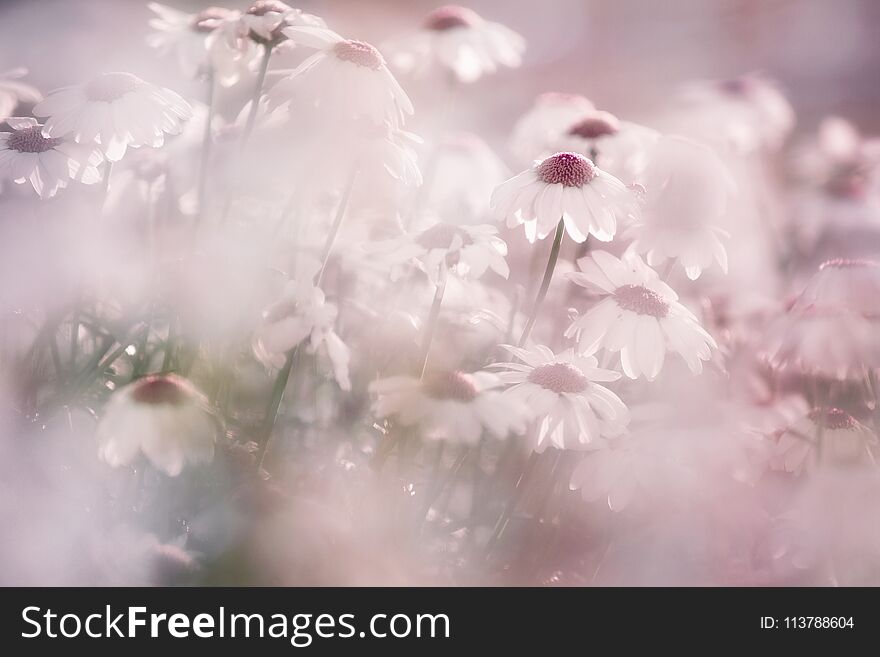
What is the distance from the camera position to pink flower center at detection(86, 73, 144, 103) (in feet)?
2.19

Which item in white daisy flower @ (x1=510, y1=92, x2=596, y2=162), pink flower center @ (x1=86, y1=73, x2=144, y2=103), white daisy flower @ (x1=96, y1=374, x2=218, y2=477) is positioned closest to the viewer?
white daisy flower @ (x1=96, y1=374, x2=218, y2=477)

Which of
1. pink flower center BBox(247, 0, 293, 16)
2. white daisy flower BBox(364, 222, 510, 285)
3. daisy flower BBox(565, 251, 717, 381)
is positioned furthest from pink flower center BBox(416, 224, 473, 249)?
pink flower center BBox(247, 0, 293, 16)

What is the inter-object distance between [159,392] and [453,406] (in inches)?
9.3

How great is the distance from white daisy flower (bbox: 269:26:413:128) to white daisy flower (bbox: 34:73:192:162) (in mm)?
99

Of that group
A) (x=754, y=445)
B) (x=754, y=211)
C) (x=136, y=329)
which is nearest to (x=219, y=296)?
(x=136, y=329)

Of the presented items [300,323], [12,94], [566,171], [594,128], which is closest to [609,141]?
[594,128]

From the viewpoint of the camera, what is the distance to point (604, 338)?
67 cm

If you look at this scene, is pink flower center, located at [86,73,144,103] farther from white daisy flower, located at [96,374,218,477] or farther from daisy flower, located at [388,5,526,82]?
daisy flower, located at [388,5,526,82]

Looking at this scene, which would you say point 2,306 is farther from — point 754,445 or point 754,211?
point 754,211

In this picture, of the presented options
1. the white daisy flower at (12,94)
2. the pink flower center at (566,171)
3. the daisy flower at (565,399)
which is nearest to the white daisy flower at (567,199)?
the pink flower center at (566,171)

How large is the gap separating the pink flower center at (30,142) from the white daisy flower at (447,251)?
302 millimetres

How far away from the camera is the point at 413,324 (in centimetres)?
79

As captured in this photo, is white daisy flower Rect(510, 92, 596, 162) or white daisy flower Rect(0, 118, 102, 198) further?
white daisy flower Rect(510, 92, 596, 162)

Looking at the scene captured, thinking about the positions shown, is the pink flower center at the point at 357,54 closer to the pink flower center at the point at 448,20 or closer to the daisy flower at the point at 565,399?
the daisy flower at the point at 565,399
